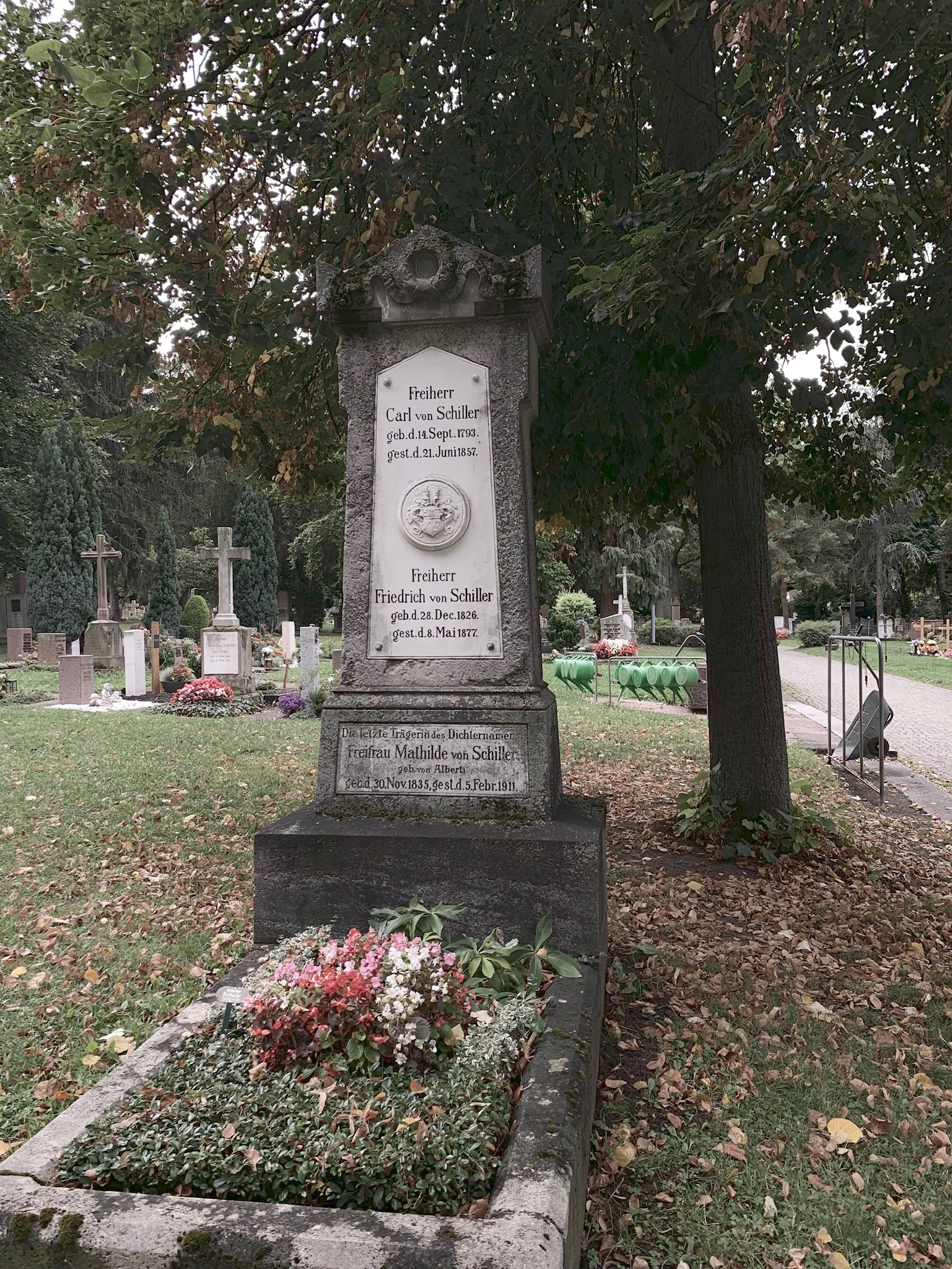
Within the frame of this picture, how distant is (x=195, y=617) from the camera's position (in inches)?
1291


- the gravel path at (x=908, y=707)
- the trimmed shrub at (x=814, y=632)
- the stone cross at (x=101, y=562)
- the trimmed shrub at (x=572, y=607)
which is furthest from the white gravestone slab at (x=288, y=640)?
the trimmed shrub at (x=814, y=632)

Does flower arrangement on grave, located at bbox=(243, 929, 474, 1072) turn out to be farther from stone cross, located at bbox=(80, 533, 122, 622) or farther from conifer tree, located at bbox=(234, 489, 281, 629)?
conifer tree, located at bbox=(234, 489, 281, 629)

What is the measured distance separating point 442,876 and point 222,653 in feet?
50.6

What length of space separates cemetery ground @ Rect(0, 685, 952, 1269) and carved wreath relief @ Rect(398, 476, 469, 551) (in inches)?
87.7

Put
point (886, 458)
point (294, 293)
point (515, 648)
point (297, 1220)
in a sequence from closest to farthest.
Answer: point (297, 1220)
point (515, 648)
point (294, 293)
point (886, 458)

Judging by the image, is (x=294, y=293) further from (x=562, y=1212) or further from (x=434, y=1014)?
(x=562, y=1212)

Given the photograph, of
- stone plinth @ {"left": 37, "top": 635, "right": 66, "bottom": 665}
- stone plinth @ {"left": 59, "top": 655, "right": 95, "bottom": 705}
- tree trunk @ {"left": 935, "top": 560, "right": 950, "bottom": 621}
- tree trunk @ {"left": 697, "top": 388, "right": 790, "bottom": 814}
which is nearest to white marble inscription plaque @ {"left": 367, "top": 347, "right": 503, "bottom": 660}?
tree trunk @ {"left": 697, "top": 388, "right": 790, "bottom": 814}

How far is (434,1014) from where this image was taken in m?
3.00

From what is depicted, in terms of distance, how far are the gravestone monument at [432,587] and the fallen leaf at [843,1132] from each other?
46.9 inches

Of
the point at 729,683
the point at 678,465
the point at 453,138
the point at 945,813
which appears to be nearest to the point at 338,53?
the point at 453,138

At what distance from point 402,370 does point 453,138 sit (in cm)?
197

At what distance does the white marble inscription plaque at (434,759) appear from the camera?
4.12 meters

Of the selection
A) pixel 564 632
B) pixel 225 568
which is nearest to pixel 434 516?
pixel 225 568

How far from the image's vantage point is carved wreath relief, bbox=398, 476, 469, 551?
4238 mm
